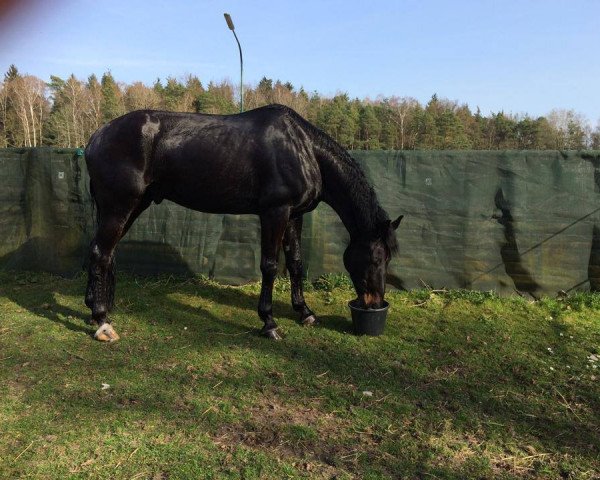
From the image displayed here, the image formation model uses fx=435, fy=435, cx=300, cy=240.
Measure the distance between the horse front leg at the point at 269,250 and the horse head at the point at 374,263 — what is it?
0.75 meters

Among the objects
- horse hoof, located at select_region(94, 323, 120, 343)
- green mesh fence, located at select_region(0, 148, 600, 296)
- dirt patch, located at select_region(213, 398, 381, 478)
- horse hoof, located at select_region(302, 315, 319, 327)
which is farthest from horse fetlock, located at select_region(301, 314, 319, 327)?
horse hoof, located at select_region(94, 323, 120, 343)

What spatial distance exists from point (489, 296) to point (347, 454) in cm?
350

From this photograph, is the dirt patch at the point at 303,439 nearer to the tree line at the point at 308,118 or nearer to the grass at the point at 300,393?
the grass at the point at 300,393

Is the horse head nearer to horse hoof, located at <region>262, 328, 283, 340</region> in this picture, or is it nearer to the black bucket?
the black bucket

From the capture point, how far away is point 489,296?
16.9 ft

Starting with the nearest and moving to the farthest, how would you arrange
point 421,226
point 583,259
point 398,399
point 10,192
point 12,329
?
point 398,399 < point 12,329 < point 583,259 < point 421,226 < point 10,192

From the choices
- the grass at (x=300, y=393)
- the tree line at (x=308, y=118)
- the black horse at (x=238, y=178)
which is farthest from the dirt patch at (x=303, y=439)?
the tree line at (x=308, y=118)

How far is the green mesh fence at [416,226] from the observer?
16.6ft

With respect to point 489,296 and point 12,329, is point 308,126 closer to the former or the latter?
point 489,296

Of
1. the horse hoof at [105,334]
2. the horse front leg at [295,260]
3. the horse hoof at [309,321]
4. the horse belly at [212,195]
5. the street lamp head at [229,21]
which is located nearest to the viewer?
the horse hoof at [105,334]

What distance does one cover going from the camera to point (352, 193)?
4.07 m

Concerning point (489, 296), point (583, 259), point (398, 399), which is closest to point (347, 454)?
point (398, 399)

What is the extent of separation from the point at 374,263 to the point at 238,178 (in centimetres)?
146

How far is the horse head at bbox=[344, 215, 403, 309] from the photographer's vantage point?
3.99 m
